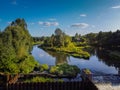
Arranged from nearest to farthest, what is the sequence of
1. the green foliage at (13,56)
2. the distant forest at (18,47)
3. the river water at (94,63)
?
the green foliage at (13,56), the distant forest at (18,47), the river water at (94,63)

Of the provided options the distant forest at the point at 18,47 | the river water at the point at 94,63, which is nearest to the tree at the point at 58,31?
the distant forest at the point at 18,47

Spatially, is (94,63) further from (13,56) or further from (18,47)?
(13,56)

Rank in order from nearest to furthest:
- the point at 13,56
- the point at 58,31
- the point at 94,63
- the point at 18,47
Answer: the point at 13,56, the point at 18,47, the point at 94,63, the point at 58,31

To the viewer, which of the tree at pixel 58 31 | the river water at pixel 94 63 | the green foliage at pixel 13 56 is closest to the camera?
the green foliage at pixel 13 56

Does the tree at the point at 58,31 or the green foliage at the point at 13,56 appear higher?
the tree at the point at 58,31

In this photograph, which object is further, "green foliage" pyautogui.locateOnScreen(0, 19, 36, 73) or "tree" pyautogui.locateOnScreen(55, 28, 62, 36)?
"tree" pyautogui.locateOnScreen(55, 28, 62, 36)

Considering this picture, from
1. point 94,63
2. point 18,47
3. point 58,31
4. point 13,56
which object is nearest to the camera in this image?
point 13,56

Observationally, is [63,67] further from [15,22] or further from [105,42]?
[105,42]

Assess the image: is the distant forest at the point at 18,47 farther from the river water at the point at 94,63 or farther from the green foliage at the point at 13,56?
the river water at the point at 94,63

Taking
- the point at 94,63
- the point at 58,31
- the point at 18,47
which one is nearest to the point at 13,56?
the point at 18,47

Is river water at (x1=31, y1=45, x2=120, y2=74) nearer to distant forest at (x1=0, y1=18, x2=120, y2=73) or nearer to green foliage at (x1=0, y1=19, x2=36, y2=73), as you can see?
distant forest at (x1=0, y1=18, x2=120, y2=73)

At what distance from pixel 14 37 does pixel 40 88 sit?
87.4 ft

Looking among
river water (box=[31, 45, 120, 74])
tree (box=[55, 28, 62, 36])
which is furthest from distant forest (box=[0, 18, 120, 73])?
river water (box=[31, 45, 120, 74])

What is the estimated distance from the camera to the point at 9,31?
119ft
